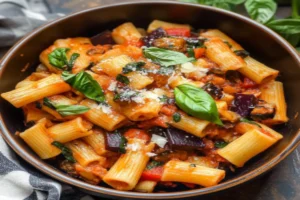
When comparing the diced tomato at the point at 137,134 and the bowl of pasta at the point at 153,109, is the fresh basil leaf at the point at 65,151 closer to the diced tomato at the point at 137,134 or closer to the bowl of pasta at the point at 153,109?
the bowl of pasta at the point at 153,109

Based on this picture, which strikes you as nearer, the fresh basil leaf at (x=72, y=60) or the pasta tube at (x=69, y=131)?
the pasta tube at (x=69, y=131)

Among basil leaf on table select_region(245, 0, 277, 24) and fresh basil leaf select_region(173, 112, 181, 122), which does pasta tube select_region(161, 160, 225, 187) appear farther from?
basil leaf on table select_region(245, 0, 277, 24)

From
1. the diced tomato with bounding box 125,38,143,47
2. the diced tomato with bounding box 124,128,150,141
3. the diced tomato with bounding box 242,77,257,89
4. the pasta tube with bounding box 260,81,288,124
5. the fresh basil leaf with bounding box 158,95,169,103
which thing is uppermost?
the diced tomato with bounding box 125,38,143,47

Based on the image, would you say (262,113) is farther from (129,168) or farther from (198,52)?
(129,168)

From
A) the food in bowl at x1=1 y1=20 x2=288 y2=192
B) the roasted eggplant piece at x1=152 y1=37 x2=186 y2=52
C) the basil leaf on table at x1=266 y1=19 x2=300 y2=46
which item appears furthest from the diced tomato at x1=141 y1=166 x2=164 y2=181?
the basil leaf on table at x1=266 y1=19 x2=300 y2=46

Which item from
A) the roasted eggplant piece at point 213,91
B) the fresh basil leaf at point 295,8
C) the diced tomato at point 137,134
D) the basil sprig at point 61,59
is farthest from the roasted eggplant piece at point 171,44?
the fresh basil leaf at point 295,8

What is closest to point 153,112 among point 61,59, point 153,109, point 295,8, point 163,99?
point 153,109

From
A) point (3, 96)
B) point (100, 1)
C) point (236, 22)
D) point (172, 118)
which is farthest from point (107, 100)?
point (100, 1)
